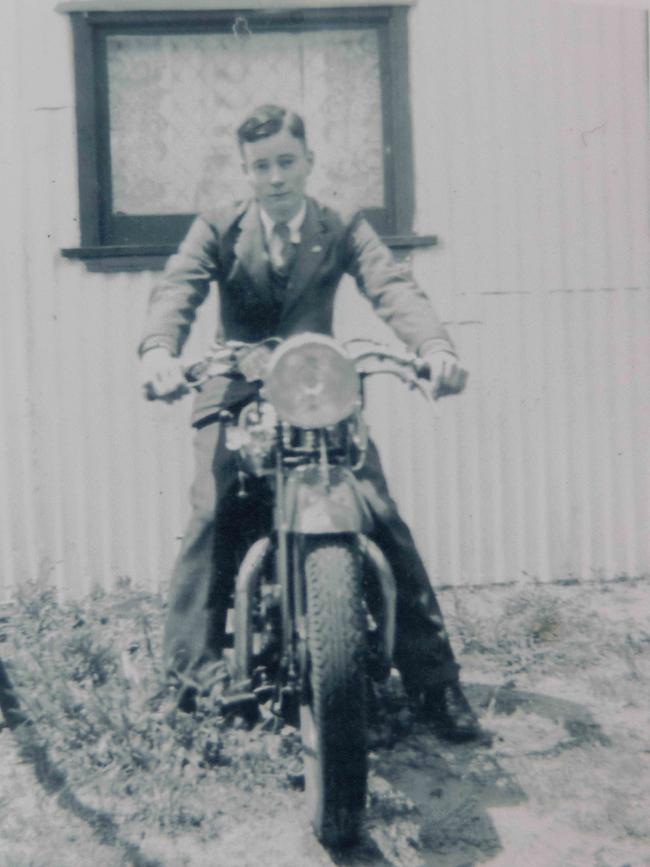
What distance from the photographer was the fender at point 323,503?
2.46 metres

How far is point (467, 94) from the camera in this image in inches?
184

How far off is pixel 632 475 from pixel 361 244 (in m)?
2.30

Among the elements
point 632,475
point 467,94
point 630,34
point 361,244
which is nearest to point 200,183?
point 467,94

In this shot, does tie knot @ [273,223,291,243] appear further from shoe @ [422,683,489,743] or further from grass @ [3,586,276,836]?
shoe @ [422,683,489,743]

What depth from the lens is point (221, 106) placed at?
4688mm

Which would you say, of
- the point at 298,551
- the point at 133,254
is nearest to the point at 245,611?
the point at 298,551

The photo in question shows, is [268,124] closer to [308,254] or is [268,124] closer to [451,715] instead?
[308,254]

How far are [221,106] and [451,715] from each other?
2945 millimetres

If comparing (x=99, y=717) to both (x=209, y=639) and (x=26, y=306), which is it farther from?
(x=26, y=306)

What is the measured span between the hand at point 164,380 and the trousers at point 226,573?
51cm

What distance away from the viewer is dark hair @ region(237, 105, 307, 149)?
3039mm

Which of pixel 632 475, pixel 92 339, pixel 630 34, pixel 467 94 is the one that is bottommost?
pixel 632 475

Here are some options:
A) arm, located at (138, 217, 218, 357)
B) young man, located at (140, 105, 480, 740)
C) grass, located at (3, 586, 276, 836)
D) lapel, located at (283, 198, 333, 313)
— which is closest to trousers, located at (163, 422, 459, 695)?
young man, located at (140, 105, 480, 740)

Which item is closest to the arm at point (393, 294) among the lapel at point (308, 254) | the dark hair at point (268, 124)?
the lapel at point (308, 254)
